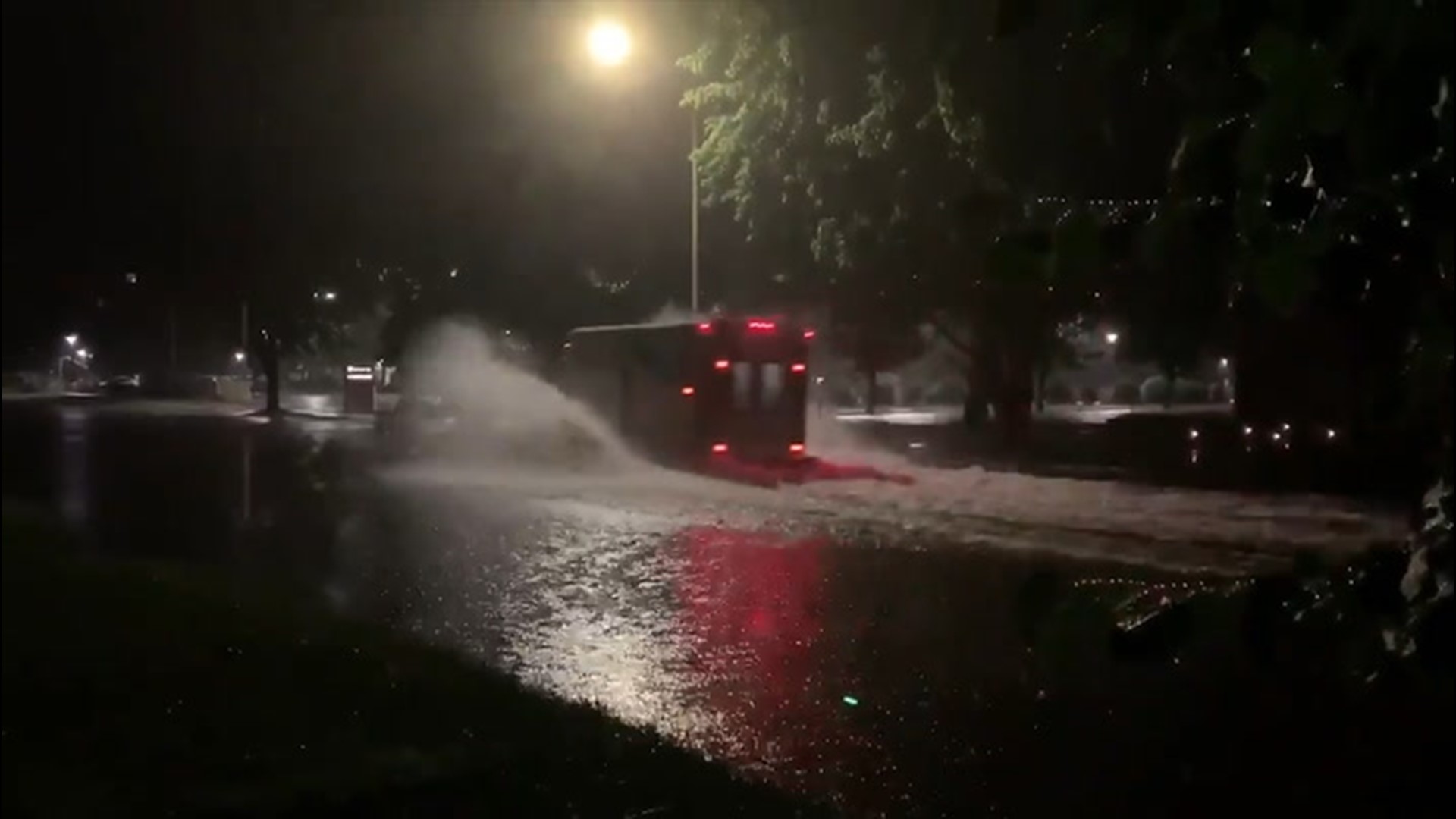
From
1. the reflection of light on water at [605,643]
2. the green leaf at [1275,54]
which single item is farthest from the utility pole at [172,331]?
the green leaf at [1275,54]

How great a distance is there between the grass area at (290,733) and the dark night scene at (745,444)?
4 cm

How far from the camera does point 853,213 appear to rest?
73.5 feet

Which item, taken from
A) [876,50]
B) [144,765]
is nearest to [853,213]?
[876,50]

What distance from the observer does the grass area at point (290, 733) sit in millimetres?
5781

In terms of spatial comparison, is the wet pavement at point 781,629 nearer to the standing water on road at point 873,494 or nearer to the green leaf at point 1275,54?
→ the green leaf at point 1275,54

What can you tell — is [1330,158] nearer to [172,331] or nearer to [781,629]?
[781,629]

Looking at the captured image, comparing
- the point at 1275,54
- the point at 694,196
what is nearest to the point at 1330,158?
the point at 1275,54

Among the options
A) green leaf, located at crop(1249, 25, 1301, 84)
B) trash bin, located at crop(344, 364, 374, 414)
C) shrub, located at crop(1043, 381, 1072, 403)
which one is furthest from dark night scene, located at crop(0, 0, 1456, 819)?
shrub, located at crop(1043, 381, 1072, 403)

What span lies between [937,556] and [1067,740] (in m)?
8.02

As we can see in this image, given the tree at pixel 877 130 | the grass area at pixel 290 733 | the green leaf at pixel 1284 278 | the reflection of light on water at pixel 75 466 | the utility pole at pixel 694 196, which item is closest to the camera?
the green leaf at pixel 1284 278

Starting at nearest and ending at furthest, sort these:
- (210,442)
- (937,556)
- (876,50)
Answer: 1. (937,556)
2. (876,50)
3. (210,442)

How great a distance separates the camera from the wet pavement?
6.55 metres

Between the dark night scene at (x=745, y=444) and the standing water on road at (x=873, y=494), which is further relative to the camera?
the standing water on road at (x=873, y=494)

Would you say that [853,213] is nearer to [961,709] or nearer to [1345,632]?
[961,709]
